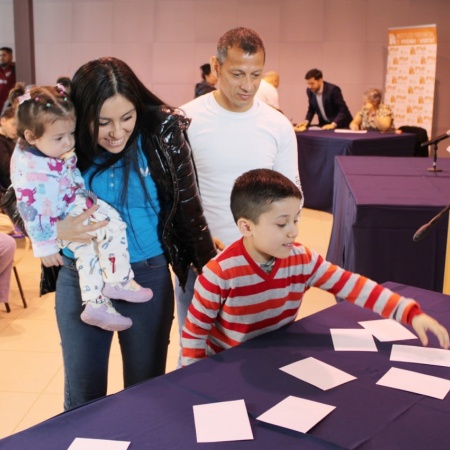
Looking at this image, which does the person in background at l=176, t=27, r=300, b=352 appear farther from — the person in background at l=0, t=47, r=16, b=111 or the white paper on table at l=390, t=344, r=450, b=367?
the person in background at l=0, t=47, r=16, b=111

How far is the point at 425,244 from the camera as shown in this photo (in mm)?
3598

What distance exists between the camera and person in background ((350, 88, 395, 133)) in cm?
770

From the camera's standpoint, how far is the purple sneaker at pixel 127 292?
1891 mm

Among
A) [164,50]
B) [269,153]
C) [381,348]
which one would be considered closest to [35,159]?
[269,153]

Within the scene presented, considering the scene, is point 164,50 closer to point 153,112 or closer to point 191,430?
point 153,112

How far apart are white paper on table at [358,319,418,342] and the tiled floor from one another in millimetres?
1586

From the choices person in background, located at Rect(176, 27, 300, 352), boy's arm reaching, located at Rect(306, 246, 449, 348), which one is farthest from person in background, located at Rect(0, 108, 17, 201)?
boy's arm reaching, located at Rect(306, 246, 449, 348)

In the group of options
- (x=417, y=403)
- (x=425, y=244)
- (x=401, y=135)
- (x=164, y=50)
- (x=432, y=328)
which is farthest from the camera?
(x=164, y=50)

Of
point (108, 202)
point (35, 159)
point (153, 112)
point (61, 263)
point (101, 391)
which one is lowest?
point (101, 391)

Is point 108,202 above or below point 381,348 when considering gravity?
above

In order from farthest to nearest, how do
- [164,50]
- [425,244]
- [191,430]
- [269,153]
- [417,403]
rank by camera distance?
[164,50] → [425,244] → [269,153] → [417,403] → [191,430]

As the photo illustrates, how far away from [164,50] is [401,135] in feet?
15.4

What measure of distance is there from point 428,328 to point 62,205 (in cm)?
103

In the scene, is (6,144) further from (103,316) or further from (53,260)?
(103,316)
